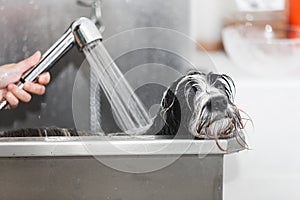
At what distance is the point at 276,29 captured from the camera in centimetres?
129

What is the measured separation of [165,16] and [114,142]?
512 millimetres

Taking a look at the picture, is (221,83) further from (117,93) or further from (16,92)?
(16,92)

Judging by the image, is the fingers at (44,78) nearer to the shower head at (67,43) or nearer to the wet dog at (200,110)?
the shower head at (67,43)

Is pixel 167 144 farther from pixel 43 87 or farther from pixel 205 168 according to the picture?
pixel 43 87

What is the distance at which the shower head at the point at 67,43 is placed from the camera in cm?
104

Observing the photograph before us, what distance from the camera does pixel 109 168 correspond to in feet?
2.53

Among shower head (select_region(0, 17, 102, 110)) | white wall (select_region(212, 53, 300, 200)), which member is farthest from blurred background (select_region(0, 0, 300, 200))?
shower head (select_region(0, 17, 102, 110))

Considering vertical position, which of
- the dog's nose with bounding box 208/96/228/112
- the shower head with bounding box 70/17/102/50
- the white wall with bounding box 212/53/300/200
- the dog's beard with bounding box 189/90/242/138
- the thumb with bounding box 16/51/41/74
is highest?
the shower head with bounding box 70/17/102/50

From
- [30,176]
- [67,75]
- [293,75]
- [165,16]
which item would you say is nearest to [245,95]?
[293,75]

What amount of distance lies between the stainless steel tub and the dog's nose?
4 centimetres

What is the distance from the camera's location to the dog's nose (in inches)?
28.5

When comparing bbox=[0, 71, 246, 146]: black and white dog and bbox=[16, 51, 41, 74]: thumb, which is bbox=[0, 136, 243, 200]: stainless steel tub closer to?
bbox=[0, 71, 246, 146]: black and white dog

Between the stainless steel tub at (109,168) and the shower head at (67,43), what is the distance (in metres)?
0.29

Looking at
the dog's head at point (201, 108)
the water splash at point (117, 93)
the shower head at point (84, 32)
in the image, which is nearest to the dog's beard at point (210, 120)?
the dog's head at point (201, 108)
